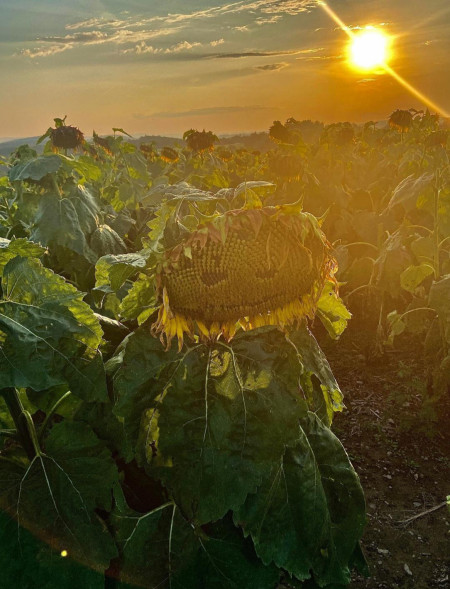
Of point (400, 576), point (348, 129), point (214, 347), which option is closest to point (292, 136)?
point (348, 129)

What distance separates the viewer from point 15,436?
169 cm

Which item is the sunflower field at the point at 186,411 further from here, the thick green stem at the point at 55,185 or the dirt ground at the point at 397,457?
the thick green stem at the point at 55,185

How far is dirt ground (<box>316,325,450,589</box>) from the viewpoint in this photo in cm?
312

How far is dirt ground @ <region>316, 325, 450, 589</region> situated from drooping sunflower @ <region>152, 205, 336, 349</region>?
2063mm

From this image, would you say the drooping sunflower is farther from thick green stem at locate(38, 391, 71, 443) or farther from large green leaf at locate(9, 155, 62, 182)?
large green leaf at locate(9, 155, 62, 182)

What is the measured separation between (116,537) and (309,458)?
59 centimetres

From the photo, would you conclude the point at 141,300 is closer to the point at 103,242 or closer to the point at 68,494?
the point at 68,494

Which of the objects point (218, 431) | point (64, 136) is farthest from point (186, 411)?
point (64, 136)

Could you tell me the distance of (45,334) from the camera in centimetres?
141

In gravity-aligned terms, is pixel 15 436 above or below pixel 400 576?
above

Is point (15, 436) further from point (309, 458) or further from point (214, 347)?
point (309, 458)

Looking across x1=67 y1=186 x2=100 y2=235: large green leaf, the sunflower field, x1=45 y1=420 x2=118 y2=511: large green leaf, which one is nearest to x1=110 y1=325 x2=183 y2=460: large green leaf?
the sunflower field

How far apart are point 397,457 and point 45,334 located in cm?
318

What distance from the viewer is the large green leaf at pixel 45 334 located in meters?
1.37
